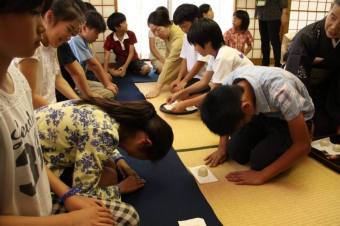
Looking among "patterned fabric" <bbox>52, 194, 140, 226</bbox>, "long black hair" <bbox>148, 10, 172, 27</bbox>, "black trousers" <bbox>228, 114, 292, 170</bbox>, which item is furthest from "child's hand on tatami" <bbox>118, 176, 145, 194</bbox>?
"long black hair" <bbox>148, 10, 172, 27</bbox>

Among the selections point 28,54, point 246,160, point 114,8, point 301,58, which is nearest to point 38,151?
point 28,54

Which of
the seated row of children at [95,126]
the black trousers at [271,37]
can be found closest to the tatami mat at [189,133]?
the seated row of children at [95,126]

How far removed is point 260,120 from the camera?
1.82 m

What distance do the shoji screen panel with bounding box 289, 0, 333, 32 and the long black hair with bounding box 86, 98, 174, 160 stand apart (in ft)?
14.9

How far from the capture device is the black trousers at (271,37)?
3896 millimetres

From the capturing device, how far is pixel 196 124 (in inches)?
90.4

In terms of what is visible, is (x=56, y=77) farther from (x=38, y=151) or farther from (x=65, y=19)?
(x=38, y=151)

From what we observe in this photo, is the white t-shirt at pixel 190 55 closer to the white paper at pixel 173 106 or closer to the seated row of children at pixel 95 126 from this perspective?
the white paper at pixel 173 106

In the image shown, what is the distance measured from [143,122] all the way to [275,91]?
2.19 ft

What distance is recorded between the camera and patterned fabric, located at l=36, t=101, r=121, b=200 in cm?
105

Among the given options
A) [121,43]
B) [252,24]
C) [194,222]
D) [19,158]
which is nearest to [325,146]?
[194,222]

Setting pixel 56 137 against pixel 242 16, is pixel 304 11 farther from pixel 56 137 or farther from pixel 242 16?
pixel 56 137

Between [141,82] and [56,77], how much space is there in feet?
5.35

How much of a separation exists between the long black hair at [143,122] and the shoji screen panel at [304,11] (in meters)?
4.53
